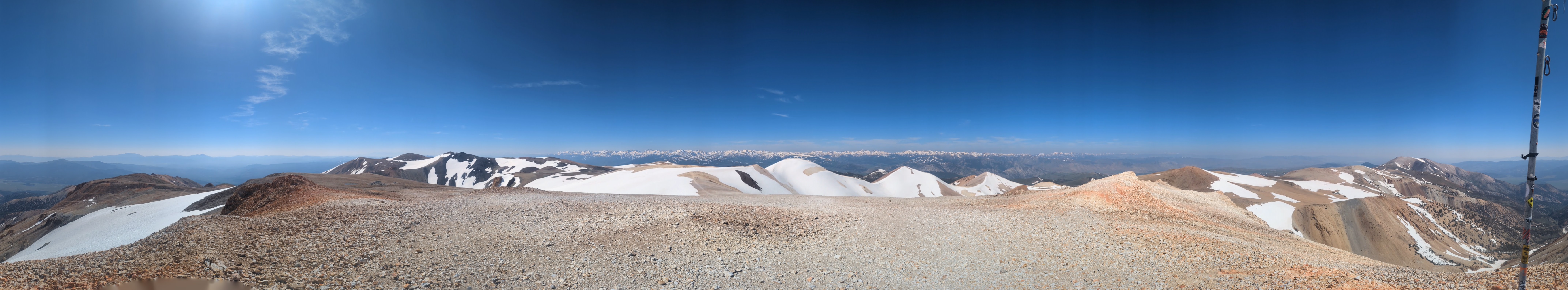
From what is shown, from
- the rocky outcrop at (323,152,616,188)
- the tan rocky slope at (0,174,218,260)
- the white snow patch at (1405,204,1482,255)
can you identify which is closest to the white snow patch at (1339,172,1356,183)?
the white snow patch at (1405,204,1482,255)

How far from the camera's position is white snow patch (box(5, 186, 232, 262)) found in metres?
13.5

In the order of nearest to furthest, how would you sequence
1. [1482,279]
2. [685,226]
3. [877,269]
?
1. [1482,279]
2. [877,269]
3. [685,226]

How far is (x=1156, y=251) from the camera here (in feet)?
33.6

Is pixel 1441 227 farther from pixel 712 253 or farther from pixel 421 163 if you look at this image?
pixel 421 163

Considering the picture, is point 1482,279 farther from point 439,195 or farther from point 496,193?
point 439,195

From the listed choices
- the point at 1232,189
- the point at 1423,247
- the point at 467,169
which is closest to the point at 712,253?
the point at 1423,247

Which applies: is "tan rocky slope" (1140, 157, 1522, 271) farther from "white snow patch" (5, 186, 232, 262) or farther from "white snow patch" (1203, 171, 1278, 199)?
"white snow patch" (5, 186, 232, 262)

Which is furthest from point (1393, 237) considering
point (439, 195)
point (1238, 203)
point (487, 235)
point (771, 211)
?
point (439, 195)

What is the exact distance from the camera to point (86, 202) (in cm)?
3459

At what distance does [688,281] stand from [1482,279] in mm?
12352

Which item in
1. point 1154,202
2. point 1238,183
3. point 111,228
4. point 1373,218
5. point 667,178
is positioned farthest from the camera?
point 1238,183

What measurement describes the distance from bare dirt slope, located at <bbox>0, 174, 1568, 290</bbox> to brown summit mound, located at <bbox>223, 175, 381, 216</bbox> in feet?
2.27

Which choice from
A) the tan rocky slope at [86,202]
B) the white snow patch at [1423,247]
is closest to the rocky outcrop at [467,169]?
the tan rocky slope at [86,202]

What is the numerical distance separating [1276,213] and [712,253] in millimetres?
43498
